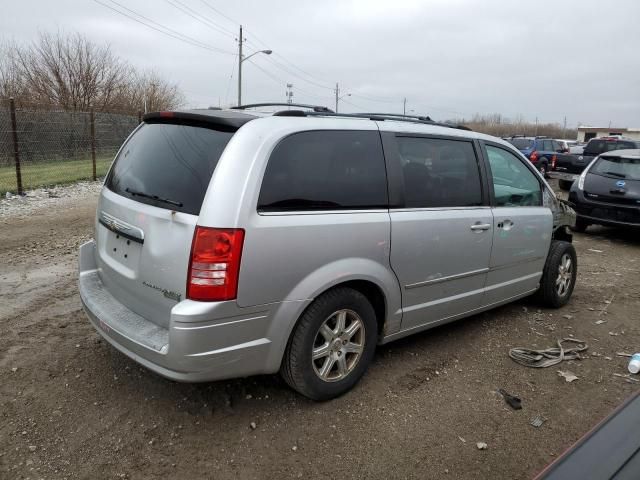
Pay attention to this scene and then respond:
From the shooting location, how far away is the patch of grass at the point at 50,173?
1002 cm

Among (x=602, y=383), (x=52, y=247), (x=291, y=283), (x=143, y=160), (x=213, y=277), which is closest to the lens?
(x=213, y=277)

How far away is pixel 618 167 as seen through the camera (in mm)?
9039

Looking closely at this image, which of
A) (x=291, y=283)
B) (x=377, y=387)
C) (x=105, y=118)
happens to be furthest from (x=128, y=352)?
(x=105, y=118)

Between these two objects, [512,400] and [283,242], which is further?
[512,400]

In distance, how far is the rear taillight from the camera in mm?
2455

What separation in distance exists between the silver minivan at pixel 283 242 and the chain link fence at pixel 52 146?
326 inches

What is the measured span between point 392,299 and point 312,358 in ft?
2.31

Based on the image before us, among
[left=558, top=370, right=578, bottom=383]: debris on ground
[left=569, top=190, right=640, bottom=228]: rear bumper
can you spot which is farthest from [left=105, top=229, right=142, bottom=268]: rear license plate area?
[left=569, top=190, right=640, bottom=228]: rear bumper

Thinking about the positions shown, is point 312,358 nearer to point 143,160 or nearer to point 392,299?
point 392,299

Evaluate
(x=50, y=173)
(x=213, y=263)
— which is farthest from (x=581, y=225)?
(x=50, y=173)

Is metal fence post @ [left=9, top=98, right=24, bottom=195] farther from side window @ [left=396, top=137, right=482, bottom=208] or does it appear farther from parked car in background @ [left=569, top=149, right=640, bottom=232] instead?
parked car in background @ [left=569, top=149, right=640, bottom=232]

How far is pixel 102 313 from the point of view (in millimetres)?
2959

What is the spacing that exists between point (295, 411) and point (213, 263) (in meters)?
1.16

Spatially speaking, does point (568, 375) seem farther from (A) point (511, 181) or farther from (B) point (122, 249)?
(B) point (122, 249)
